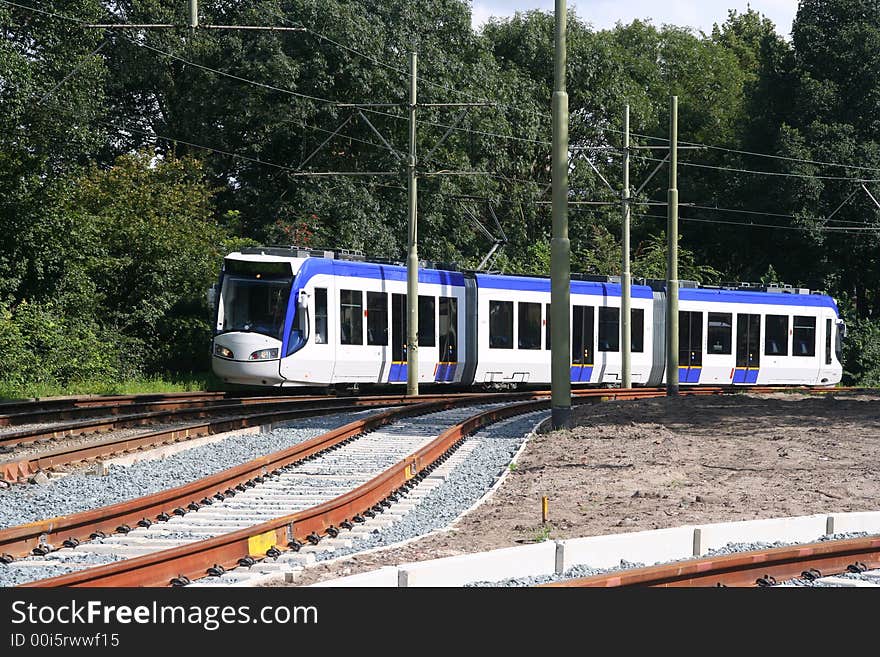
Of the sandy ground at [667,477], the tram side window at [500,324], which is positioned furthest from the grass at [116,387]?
the sandy ground at [667,477]

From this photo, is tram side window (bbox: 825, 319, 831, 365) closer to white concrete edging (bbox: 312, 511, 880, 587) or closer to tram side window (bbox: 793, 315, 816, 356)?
tram side window (bbox: 793, 315, 816, 356)

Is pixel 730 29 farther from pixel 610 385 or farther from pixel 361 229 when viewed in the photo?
pixel 610 385

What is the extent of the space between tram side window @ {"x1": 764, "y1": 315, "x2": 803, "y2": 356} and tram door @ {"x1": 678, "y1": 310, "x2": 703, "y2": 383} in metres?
2.33

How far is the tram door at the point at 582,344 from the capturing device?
32281 mm

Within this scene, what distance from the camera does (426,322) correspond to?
29.1m

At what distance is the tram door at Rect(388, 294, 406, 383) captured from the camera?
28094mm

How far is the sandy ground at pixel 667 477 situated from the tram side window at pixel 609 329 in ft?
38.2

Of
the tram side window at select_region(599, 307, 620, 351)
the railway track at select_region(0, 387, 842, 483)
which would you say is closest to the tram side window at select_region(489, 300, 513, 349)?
the railway track at select_region(0, 387, 842, 483)

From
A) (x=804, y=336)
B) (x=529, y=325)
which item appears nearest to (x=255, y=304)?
(x=529, y=325)

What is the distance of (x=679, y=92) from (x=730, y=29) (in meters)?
13.6

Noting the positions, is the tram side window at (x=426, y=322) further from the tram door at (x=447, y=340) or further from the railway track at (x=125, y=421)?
the railway track at (x=125, y=421)

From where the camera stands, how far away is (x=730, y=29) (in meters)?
80.4

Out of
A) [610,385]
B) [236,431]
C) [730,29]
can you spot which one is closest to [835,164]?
[610,385]

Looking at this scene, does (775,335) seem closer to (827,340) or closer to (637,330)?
(827,340)
